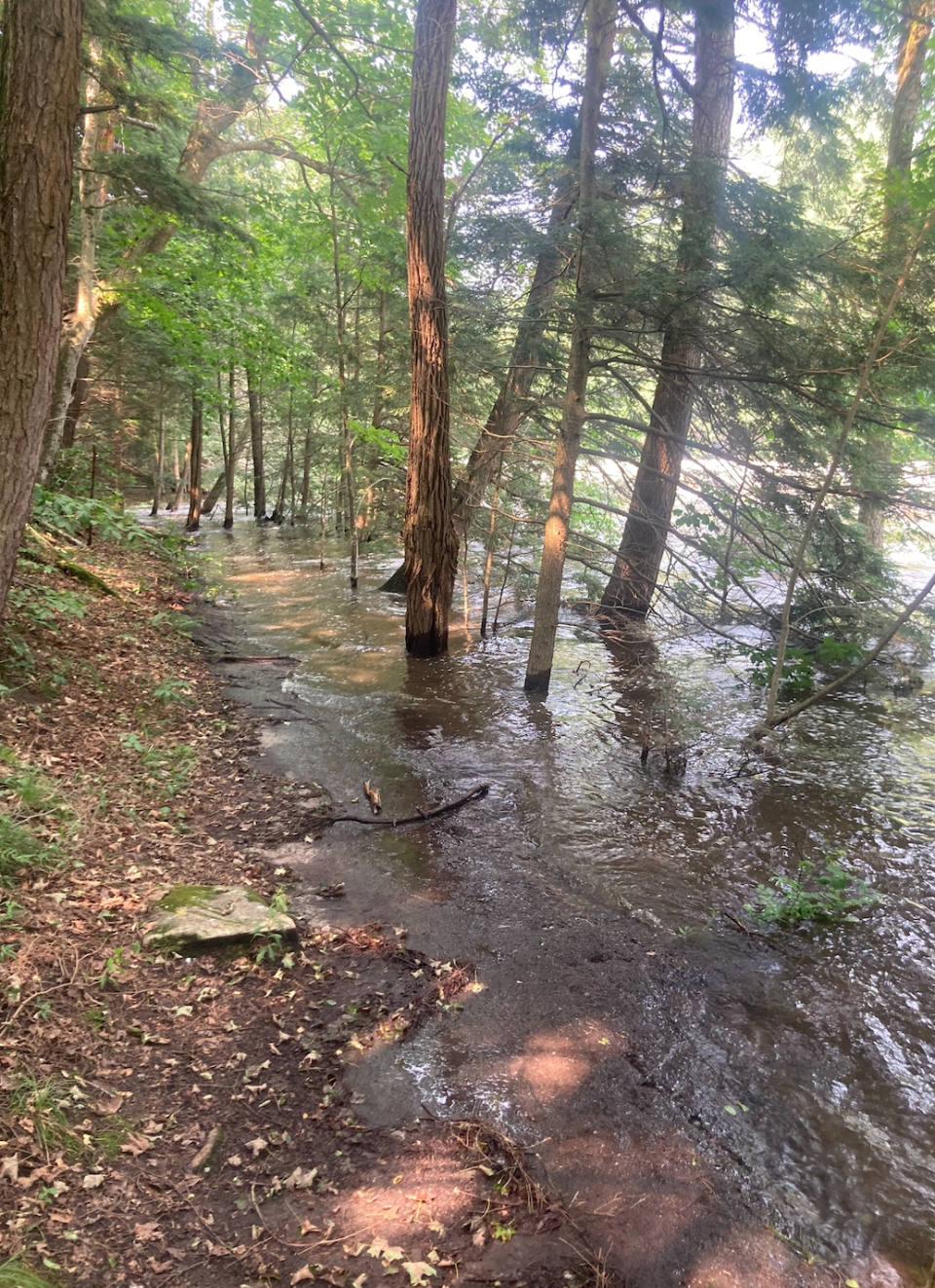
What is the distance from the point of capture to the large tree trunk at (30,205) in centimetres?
405

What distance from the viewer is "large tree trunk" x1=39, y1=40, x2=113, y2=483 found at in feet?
31.5

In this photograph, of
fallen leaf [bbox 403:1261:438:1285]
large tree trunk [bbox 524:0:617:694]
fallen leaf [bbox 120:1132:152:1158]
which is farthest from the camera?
large tree trunk [bbox 524:0:617:694]

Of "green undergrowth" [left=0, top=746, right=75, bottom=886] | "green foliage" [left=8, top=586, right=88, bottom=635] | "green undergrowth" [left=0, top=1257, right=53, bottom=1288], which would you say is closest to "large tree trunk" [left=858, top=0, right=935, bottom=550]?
"green undergrowth" [left=0, top=746, right=75, bottom=886]

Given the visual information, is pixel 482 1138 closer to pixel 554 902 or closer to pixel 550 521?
pixel 554 902

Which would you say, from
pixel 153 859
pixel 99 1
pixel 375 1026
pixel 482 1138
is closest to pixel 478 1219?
pixel 482 1138

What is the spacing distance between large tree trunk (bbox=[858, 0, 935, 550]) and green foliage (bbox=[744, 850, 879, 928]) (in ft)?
14.5

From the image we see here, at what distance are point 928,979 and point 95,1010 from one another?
184 inches

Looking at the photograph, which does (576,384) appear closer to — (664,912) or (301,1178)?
(664,912)

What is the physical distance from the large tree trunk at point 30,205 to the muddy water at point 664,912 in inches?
140

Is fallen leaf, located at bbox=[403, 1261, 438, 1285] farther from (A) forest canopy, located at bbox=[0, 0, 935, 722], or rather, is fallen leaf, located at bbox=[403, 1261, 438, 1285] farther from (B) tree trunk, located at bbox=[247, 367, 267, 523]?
(B) tree trunk, located at bbox=[247, 367, 267, 523]

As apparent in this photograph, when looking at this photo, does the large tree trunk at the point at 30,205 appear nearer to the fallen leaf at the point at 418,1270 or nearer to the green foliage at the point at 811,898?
the fallen leaf at the point at 418,1270

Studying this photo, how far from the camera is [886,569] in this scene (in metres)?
9.06

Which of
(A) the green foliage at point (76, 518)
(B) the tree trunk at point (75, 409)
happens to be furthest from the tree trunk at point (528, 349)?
(B) the tree trunk at point (75, 409)

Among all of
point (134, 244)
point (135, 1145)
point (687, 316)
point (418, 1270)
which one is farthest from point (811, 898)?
point (134, 244)
